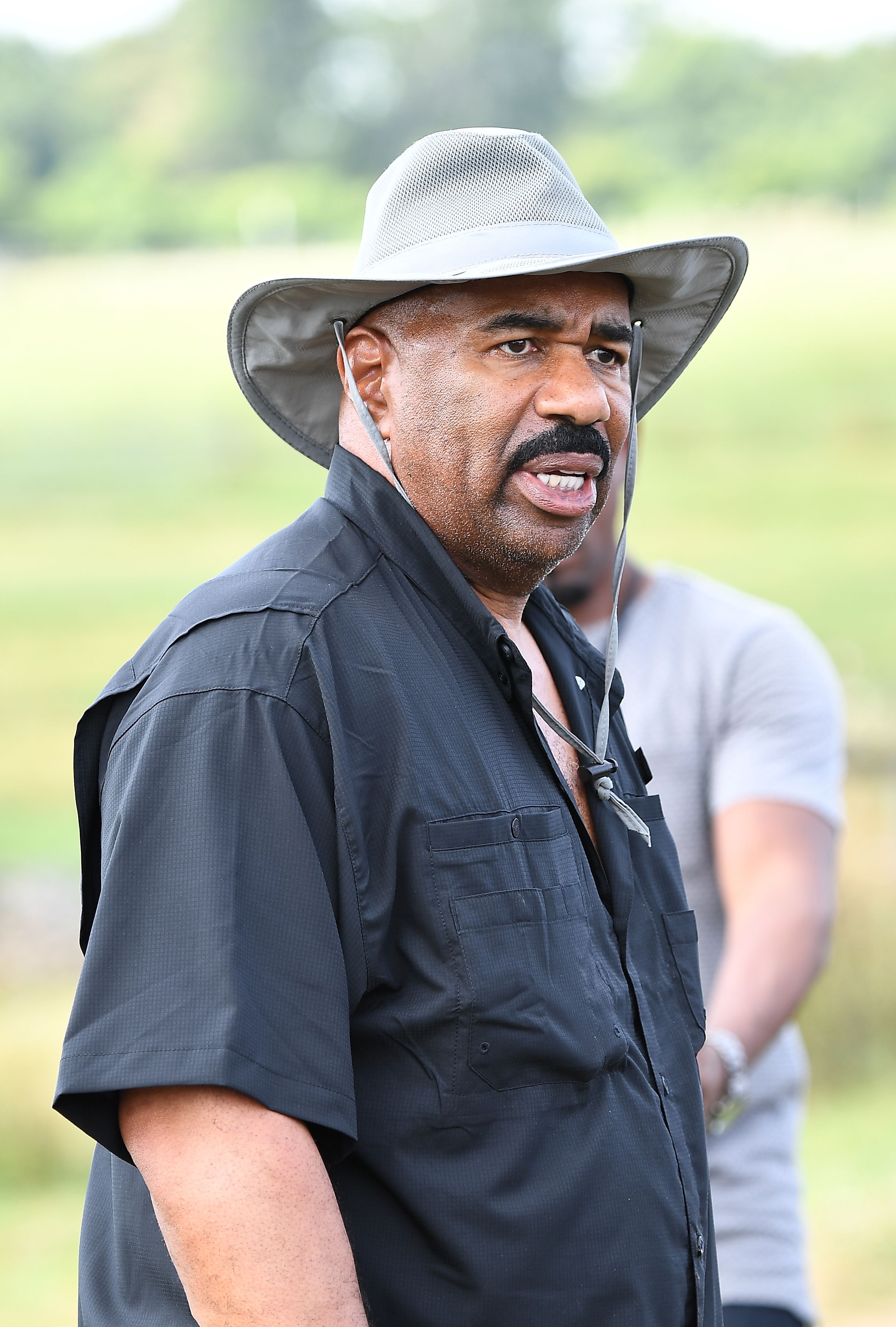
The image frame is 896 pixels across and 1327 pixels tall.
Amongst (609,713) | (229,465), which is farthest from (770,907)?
(229,465)

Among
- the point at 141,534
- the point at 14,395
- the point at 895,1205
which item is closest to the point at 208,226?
the point at 14,395

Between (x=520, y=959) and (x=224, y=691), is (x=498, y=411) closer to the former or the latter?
(x=224, y=691)

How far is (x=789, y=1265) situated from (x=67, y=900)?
7.92 meters

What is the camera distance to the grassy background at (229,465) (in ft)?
37.6

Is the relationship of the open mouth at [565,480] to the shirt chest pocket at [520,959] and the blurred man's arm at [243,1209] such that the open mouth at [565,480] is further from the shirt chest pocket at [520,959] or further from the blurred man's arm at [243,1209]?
the blurred man's arm at [243,1209]

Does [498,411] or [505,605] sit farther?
[505,605]

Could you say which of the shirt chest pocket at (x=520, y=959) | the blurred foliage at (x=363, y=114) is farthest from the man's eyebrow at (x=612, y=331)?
the blurred foliage at (x=363, y=114)

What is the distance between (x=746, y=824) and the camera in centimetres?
276

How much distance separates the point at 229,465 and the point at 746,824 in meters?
13.3

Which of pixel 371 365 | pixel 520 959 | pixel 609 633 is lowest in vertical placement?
pixel 520 959

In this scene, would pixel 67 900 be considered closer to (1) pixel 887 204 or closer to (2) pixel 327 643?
(2) pixel 327 643

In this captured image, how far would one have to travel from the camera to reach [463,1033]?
4.37ft

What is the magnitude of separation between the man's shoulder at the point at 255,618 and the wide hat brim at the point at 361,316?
0.29 m

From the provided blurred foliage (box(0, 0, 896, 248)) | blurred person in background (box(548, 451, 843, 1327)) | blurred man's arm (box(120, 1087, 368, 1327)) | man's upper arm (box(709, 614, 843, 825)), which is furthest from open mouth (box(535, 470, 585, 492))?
blurred foliage (box(0, 0, 896, 248))
